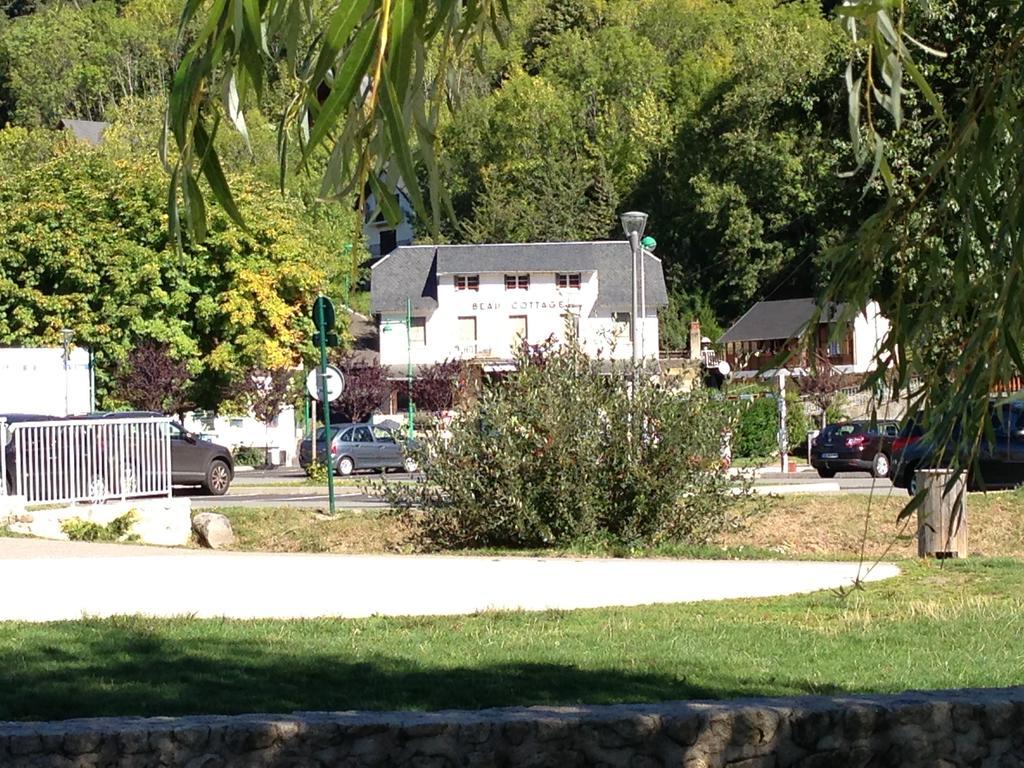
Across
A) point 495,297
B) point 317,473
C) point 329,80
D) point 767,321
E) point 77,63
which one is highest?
point 77,63

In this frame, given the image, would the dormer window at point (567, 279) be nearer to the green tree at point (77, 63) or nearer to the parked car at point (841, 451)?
the green tree at point (77, 63)

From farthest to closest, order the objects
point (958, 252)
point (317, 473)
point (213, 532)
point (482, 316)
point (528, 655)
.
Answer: point (482, 316) → point (317, 473) → point (213, 532) → point (528, 655) → point (958, 252)

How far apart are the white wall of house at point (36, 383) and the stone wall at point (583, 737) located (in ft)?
96.1

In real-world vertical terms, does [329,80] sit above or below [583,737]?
above

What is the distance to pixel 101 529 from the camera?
61.6 ft

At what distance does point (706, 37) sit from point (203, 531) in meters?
88.2

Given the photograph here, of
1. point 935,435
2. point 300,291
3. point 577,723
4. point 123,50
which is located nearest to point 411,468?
point 577,723

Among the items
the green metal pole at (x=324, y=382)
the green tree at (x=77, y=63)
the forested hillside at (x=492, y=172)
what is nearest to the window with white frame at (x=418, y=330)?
the forested hillside at (x=492, y=172)

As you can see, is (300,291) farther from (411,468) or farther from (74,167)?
(411,468)

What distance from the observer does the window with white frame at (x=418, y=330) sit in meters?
71.0

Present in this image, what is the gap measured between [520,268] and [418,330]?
18.5 feet

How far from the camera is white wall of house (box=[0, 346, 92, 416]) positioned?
34.6 meters

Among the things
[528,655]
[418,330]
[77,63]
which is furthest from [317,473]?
[77,63]

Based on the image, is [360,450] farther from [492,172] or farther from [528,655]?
[492,172]
